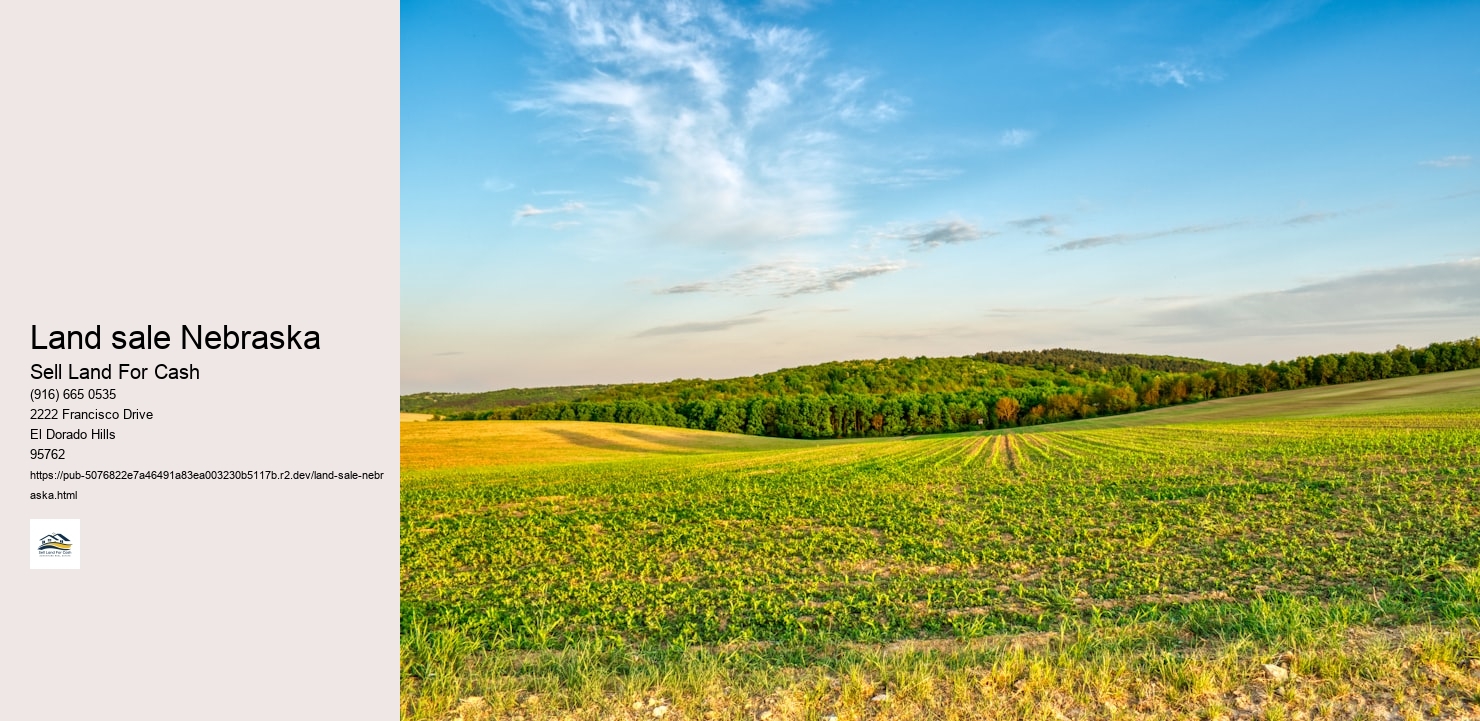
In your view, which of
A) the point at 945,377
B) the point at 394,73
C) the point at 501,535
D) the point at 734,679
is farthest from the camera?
the point at 945,377

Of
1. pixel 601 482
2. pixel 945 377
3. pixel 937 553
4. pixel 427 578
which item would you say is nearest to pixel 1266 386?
pixel 945 377

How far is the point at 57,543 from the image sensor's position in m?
3.98

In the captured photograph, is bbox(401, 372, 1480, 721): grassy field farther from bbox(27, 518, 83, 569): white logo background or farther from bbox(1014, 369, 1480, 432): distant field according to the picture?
bbox(1014, 369, 1480, 432): distant field

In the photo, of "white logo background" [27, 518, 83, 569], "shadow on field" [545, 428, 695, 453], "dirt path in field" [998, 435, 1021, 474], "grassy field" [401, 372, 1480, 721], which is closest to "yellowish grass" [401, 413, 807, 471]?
"shadow on field" [545, 428, 695, 453]

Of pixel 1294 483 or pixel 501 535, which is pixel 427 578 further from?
pixel 1294 483

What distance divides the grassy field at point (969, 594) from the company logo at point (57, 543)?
2402 mm

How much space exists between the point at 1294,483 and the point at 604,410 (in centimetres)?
7496

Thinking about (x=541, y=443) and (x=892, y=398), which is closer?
(x=541, y=443)

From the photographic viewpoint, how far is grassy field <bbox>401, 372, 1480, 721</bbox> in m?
5.58

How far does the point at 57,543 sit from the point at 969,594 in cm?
923

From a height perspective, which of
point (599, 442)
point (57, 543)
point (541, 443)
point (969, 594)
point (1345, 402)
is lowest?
point (599, 442)

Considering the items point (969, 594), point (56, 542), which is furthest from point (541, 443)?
point (56, 542)

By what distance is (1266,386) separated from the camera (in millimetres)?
93438

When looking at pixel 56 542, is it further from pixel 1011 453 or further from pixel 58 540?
pixel 1011 453
